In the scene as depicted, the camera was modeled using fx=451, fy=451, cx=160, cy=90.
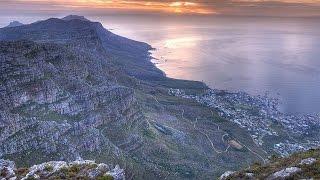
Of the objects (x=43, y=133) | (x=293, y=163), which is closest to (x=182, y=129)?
(x=43, y=133)

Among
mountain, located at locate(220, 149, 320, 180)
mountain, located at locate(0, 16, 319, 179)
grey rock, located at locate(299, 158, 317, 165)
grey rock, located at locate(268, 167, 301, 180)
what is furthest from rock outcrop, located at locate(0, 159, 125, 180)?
mountain, located at locate(0, 16, 319, 179)

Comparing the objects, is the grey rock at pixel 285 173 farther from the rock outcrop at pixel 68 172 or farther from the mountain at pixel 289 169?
the rock outcrop at pixel 68 172

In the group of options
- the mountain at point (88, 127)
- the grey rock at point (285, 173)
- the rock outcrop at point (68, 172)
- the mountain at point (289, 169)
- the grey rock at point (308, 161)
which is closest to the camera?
the mountain at point (289, 169)

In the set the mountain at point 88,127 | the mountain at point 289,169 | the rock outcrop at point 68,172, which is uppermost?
the mountain at point 289,169

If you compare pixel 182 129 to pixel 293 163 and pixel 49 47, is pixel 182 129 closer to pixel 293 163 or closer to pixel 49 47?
pixel 49 47

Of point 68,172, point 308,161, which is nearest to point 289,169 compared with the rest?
point 308,161

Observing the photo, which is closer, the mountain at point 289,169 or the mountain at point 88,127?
the mountain at point 289,169

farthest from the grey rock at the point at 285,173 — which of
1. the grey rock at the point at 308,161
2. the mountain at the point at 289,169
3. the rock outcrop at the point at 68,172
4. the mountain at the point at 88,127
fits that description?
the mountain at the point at 88,127

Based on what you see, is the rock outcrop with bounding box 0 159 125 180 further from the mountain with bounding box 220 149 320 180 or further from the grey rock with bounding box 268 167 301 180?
the grey rock with bounding box 268 167 301 180

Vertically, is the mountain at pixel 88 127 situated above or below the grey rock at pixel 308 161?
below
